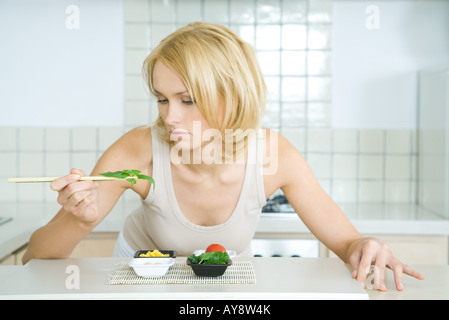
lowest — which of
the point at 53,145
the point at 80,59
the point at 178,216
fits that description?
the point at 178,216

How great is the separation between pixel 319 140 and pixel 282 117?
0.75ft

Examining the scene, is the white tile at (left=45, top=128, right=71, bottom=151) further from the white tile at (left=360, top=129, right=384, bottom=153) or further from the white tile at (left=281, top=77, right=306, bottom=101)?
the white tile at (left=360, top=129, right=384, bottom=153)

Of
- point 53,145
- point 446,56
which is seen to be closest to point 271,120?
point 446,56

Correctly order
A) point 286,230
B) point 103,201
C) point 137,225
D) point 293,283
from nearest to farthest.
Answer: point 293,283
point 103,201
point 137,225
point 286,230

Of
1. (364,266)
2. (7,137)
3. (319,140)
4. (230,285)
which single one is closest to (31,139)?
(7,137)

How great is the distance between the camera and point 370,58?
2.71 meters

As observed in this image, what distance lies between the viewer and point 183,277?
43.7 inches

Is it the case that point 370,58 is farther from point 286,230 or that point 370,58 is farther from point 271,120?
point 286,230

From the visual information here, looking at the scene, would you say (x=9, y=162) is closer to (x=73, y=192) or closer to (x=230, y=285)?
(x=73, y=192)

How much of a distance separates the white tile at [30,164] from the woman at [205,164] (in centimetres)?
132

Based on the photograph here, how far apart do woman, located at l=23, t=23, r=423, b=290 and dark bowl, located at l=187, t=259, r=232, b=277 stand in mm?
292

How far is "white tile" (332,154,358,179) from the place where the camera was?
2.74m
